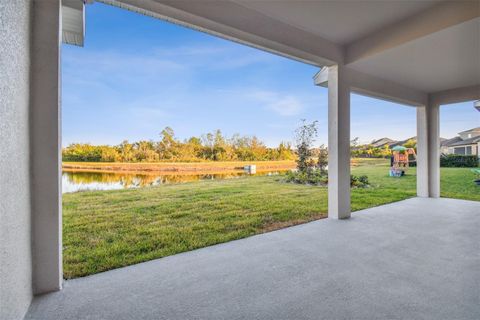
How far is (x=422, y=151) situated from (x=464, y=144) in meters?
4.07

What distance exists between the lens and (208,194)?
6605 mm

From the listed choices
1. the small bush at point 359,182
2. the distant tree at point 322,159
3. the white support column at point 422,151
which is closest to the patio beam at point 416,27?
the white support column at point 422,151

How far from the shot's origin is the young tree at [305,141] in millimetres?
8430

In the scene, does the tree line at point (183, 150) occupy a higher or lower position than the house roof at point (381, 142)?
lower

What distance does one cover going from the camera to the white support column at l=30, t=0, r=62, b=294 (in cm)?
201

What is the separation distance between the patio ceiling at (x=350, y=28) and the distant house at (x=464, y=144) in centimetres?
514

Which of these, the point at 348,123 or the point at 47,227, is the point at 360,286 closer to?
the point at 47,227

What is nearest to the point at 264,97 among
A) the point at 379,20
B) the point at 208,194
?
the point at 208,194

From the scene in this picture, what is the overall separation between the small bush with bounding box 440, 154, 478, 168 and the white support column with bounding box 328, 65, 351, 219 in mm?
8042

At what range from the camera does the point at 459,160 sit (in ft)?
31.4

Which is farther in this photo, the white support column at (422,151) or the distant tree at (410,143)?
the distant tree at (410,143)

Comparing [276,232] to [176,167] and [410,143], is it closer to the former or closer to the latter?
[176,167]

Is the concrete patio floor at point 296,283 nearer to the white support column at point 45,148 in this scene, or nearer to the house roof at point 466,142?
the white support column at point 45,148

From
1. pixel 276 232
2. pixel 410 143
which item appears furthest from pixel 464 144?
pixel 276 232
